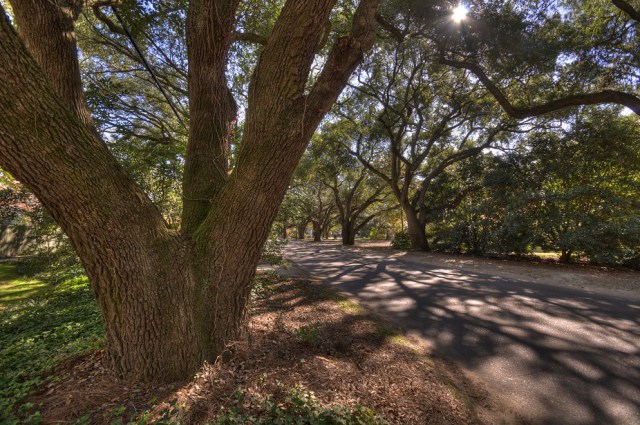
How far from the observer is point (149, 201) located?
2.37 metres

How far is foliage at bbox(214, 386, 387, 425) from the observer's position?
1803mm

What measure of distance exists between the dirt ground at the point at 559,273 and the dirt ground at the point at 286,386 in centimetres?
643

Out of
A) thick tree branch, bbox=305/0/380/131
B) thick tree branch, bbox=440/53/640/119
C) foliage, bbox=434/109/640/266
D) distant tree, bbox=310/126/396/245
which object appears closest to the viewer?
thick tree branch, bbox=305/0/380/131

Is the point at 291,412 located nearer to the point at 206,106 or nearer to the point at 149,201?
the point at 149,201

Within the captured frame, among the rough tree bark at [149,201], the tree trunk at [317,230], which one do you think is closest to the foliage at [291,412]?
the rough tree bark at [149,201]

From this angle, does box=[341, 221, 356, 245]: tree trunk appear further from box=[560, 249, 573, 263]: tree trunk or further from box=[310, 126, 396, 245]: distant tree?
box=[560, 249, 573, 263]: tree trunk

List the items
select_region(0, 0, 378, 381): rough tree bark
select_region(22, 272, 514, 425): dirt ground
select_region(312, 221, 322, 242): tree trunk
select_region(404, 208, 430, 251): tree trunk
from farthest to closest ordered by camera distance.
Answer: select_region(312, 221, 322, 242): tree trunk, select_region(404, 208, 430, 251): tree trunk, select_region(22, 272, 514, 425): dirt ground, select_region(0, 0, 378, 381): rough tree bark

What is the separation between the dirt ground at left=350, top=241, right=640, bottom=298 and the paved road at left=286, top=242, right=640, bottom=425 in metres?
0.85

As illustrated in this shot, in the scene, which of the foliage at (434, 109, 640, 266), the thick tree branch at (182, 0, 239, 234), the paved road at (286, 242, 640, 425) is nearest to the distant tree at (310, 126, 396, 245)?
the foliage at (434, 109, 640, 266)

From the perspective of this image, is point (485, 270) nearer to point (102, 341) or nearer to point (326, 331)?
point (326, 331)

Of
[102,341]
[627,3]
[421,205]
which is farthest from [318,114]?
[421,205]

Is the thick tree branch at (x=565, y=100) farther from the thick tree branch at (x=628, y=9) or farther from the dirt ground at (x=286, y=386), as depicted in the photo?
the dirt ground at (x=286, y=386)

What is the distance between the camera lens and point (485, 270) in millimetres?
8953

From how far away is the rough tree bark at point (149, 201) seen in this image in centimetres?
179
